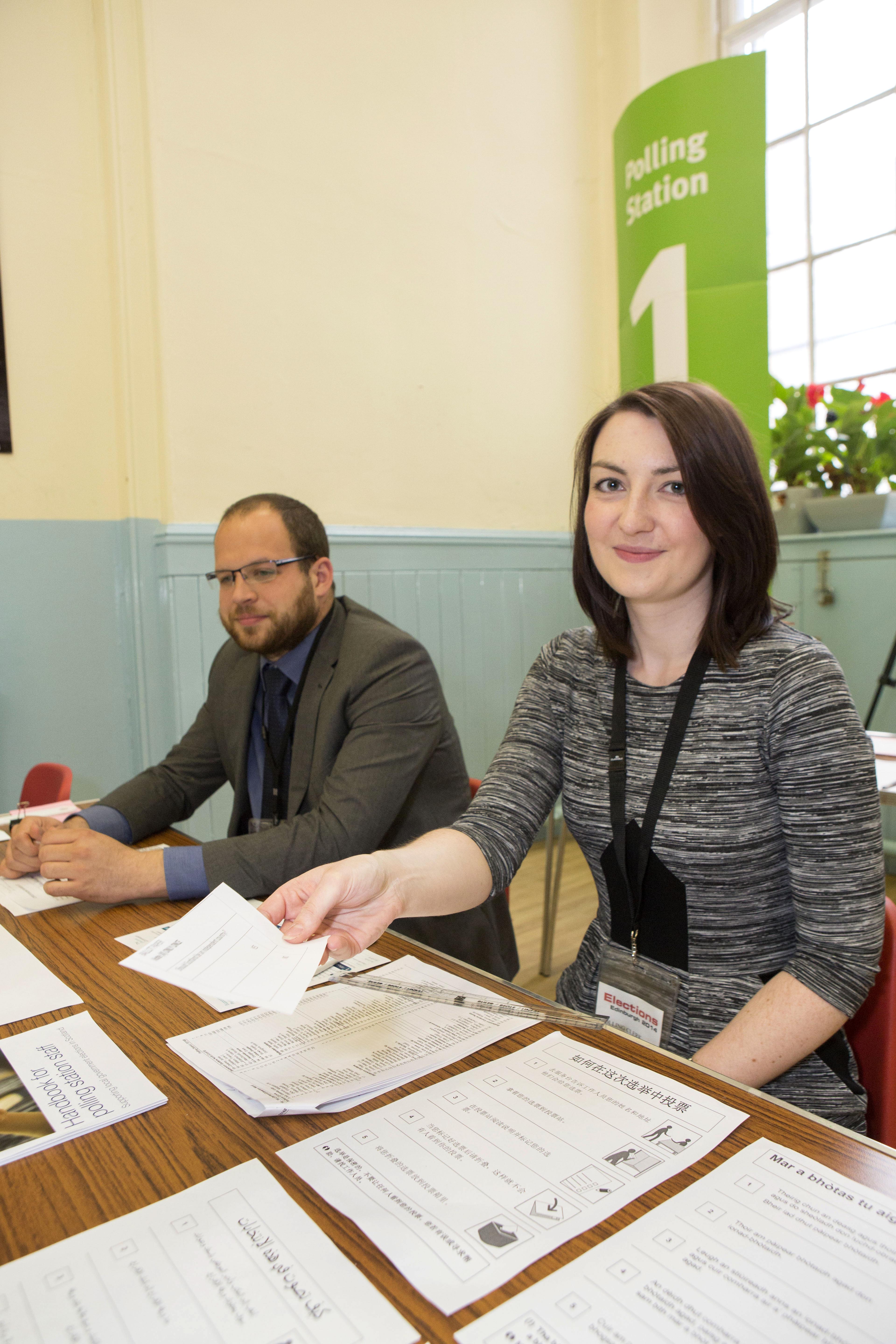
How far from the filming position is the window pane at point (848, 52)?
143 inches

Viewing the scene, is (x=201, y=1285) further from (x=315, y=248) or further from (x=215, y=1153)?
(x=315, y=248)

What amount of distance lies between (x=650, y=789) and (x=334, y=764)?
25.9 inches

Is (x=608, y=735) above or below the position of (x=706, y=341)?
below

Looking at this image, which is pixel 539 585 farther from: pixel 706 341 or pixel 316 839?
pixel 316 839

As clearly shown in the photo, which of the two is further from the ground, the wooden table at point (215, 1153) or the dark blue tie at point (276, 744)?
the dark blue tie at point (276, 744)

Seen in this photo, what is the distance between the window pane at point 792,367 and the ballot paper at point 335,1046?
387cm

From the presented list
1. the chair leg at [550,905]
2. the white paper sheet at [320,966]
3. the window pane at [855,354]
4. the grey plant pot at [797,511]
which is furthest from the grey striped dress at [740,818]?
the window pane at [855,354]

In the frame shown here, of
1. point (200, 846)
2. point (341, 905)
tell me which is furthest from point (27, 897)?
point (341, 905)

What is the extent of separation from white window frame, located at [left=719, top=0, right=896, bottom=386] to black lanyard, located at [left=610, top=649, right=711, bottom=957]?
10.9 ft

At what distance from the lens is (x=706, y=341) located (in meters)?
2.62

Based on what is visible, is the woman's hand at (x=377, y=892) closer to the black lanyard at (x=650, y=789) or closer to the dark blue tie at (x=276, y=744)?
the black lanyard at (x=650, y=789)

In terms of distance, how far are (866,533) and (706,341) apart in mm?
1290

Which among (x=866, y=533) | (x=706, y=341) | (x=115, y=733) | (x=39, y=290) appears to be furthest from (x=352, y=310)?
(x=866, y=533)

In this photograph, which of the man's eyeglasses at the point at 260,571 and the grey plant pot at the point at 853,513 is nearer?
the man's eyeglasses at the point at 260,571
